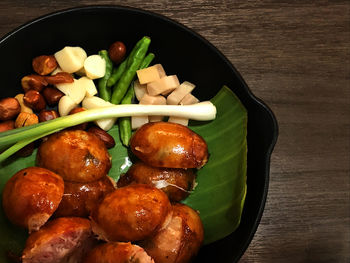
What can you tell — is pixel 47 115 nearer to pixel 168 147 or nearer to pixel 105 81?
pixel 105 81

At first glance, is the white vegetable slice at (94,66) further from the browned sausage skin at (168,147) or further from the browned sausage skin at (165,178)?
the browned sausage skin at (165,178)

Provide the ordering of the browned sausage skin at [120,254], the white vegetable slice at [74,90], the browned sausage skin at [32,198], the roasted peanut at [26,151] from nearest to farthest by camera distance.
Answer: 1. the browned sausage skin at [120,254]
2. the browned sausage skin at [32,198]
3. the roasted peanut at [26,151]
4. the white vegetable slice at [74,90]

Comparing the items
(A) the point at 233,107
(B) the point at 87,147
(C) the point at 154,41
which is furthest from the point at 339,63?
(B) the point at 87,147

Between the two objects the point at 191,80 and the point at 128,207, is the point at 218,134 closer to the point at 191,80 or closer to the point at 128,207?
the point at 191,80

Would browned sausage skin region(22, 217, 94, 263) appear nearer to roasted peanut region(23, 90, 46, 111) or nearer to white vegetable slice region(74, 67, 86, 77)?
roasted peanut region(23, 90, 46, 111)

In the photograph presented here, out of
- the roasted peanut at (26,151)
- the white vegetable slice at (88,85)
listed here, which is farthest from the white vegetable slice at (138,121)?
the roasted peanut at (26,151)

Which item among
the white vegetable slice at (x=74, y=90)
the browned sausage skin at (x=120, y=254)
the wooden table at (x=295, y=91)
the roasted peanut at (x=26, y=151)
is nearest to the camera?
the browned sausage skin at (x=120, y=254)

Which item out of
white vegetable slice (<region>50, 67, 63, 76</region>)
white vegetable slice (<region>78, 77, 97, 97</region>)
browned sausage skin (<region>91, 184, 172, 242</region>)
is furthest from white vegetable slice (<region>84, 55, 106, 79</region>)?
browned sausage skin (<region>91, 184, 172, 242</region>)
